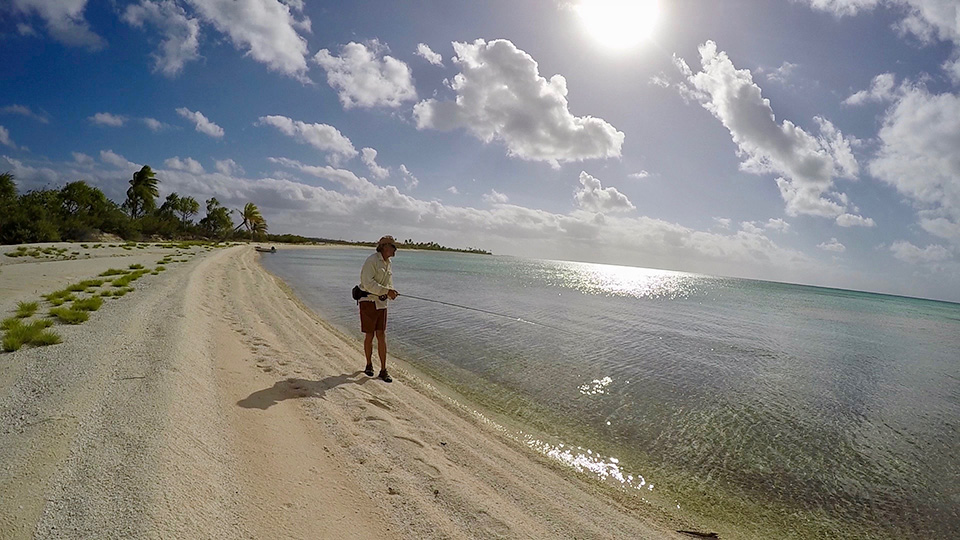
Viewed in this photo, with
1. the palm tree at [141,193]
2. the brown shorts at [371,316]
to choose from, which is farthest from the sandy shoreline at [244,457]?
the palm tree at [141,193]

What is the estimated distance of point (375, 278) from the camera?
24.5 ft

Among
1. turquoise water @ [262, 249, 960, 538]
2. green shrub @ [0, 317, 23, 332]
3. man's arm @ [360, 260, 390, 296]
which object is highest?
man's arm @ [360, 260, 390, 296]

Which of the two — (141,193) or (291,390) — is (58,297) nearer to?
(291,390)

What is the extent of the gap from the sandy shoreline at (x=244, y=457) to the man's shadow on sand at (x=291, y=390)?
4 centimetres

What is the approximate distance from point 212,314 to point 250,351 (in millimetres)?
3649

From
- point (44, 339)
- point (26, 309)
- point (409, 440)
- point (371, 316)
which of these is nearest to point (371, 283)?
point (371, 316)

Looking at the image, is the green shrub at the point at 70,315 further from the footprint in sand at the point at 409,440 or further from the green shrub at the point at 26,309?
the footprint in sand at the point at 409,440

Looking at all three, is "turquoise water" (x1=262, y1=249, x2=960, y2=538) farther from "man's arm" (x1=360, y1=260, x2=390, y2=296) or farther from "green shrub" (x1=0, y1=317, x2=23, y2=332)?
"green shrub" (x1=0, y1=317, x2=23, y2=332)

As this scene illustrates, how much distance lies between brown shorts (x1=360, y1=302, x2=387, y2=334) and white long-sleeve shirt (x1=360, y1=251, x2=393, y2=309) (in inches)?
3.7

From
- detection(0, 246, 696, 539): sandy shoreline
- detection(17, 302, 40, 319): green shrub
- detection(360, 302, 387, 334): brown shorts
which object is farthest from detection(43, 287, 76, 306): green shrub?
detection(360, 302, 387, 334): brown shorts

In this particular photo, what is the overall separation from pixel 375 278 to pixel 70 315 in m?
6.47

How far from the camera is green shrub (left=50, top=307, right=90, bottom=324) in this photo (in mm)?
7609

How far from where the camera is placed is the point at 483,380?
9.34 meters

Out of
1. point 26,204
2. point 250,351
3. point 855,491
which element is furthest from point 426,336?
point 26,204
